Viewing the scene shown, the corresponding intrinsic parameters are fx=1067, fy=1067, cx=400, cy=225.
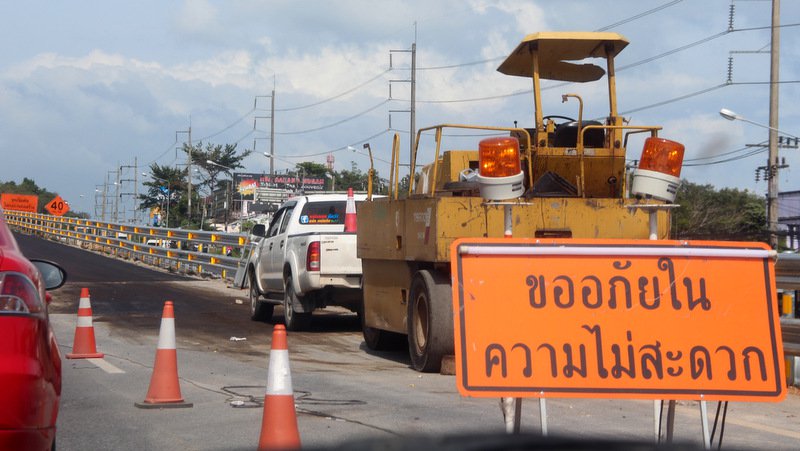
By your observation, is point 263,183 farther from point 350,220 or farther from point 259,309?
point 350,220

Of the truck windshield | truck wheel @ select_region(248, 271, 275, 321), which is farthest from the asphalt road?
truck wheel @ select_region(248, 271, 275, 321)

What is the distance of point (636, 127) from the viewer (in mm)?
10328

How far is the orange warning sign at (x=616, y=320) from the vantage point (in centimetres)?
488

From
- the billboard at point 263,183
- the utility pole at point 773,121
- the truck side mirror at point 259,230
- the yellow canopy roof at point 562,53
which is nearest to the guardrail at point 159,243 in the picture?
the truck side mirror at point 259,230

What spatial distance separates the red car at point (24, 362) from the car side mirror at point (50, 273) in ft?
3.25

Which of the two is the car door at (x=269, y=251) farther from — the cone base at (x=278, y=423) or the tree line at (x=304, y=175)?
the tree line at (x=304, y=175)

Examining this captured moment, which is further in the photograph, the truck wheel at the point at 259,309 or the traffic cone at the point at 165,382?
the truck wheel at the point at 259,309

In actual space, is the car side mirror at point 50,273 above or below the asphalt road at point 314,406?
above

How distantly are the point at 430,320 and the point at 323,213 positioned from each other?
19.2 ft

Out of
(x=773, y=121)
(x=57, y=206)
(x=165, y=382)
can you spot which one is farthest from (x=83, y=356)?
(x=57, y=206)

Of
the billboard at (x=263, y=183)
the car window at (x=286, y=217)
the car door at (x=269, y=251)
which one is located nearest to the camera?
the car window at (x=286, y=217)

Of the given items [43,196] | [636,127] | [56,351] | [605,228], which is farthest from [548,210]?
[43,196]

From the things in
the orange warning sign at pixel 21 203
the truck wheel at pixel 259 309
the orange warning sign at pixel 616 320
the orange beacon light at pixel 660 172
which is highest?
the orange warning sign at pixel 21 203

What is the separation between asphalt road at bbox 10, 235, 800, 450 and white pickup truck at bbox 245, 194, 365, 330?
1.90ft
